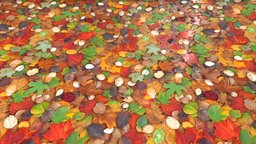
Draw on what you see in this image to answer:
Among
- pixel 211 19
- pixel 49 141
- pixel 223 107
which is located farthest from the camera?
pixel 211 19

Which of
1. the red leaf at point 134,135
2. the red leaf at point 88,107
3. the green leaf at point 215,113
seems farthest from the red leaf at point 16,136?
the green leaf at point 215,113

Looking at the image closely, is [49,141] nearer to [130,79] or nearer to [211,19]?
[130,79]

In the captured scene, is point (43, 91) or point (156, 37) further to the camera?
point (156, 37)

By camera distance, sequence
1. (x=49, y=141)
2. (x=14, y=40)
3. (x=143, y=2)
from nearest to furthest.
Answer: (x=49, y=141)
(x=14, y=40)
(x=143, y=2)

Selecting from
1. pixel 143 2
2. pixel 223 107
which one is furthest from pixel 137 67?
pixel 143 2

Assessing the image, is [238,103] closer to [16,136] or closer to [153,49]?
[153,49]

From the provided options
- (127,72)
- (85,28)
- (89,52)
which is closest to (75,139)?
(127,72)

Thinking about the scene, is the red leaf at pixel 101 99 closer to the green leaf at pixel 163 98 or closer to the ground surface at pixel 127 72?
the ground surface at pixel 127 72
